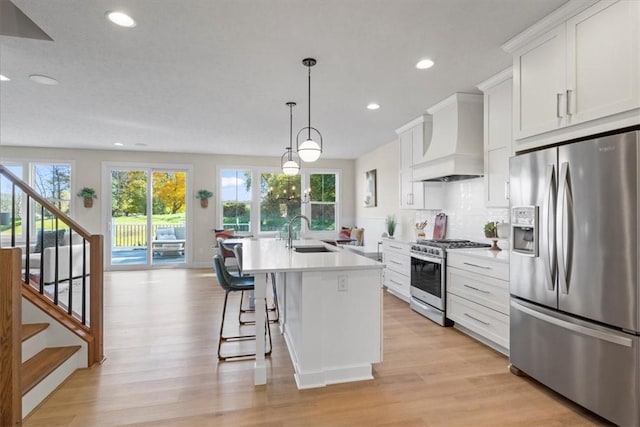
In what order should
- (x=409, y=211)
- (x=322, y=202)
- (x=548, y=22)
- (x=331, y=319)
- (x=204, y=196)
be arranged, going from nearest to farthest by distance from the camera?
(x=548, y=22) < (x=331, y=319) < (x=409, y=211) < (x=204, y=196) < (x=322, y=202)

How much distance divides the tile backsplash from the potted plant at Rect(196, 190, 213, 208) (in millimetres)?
4852

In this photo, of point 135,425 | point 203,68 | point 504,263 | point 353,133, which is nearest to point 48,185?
point 203,68

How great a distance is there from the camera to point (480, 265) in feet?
10.2

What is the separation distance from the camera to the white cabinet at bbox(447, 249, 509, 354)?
9.35 ft

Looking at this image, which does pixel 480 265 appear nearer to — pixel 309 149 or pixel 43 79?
pixel 309 149

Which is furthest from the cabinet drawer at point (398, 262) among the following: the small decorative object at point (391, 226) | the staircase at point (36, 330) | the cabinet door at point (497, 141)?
the staircase at point (36, 330)

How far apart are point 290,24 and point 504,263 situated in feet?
8.44

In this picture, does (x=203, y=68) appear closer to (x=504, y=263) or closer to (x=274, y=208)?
(x=504, y=263)

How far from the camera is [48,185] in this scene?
6754 millimetres

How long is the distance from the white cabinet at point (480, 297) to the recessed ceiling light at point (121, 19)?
3429mm

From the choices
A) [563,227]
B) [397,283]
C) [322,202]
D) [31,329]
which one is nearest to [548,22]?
[563,227]

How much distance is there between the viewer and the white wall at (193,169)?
6.75m

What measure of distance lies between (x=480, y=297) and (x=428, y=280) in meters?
0.81

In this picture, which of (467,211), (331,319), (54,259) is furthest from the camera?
(54,259)
